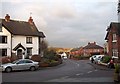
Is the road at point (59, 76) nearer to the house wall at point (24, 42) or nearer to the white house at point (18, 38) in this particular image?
the white house at point (18, 38)

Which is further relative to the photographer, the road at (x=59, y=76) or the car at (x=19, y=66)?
the car at (x=19, y=66)

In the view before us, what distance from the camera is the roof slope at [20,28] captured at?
2106 inches

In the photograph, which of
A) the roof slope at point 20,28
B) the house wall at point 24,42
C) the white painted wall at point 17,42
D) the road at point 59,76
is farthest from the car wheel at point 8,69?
the house wall at point 24,42

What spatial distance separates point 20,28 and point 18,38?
10.1ft

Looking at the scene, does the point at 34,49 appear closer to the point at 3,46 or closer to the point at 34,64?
the point at 3,46

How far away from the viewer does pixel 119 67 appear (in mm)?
20188

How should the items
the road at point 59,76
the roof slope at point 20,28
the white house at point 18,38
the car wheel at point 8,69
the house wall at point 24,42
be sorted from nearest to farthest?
the road at point 59,76 < the car wheel at point 8,69 < the white house at point 18,38 < the house wall at point 24,42 < the roof slope at point 20,28

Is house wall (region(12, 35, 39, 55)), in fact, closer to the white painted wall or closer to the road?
the white painted wall

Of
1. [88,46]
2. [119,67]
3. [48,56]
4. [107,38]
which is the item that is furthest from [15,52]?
[88,46]

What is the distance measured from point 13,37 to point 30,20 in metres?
9.21

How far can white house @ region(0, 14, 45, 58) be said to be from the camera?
51.6 m

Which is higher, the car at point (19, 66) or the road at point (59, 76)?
the car at point (19, 66)

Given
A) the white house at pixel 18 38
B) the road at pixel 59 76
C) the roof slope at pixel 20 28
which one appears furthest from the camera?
the roof slope at pixel 20 28

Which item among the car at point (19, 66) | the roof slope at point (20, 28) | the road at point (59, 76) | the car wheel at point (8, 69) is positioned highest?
the roof slope at point (20, 28)
